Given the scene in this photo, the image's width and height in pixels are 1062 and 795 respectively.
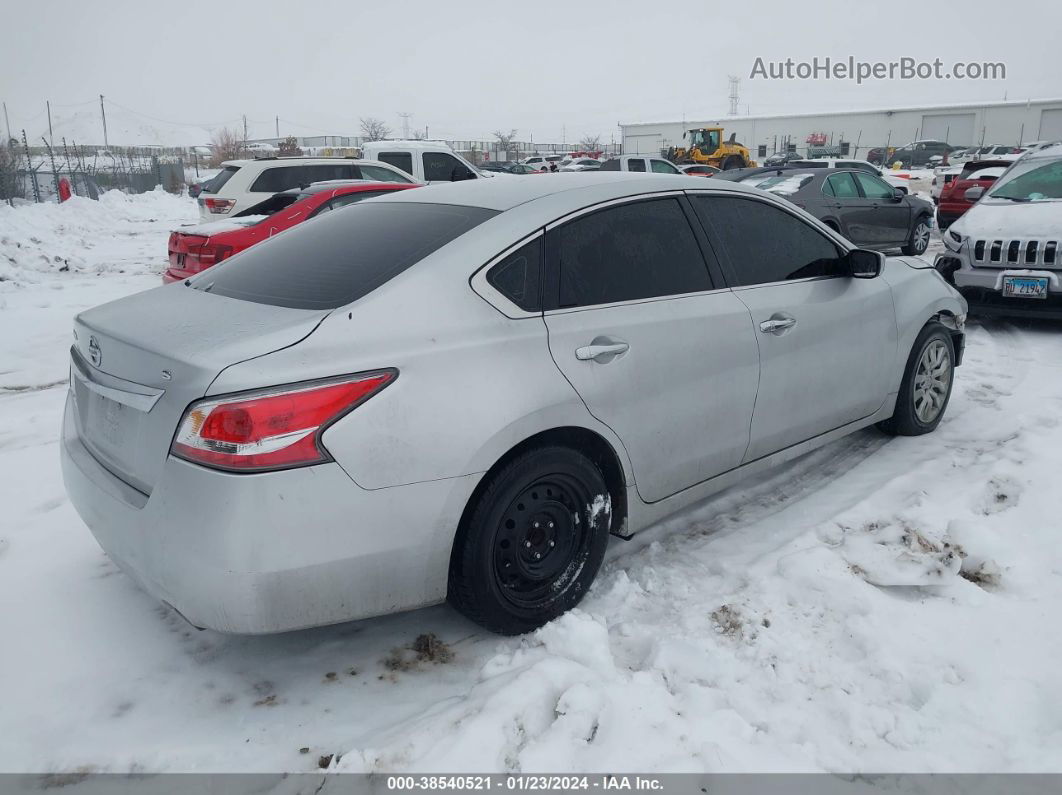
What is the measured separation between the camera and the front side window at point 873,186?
12.7m

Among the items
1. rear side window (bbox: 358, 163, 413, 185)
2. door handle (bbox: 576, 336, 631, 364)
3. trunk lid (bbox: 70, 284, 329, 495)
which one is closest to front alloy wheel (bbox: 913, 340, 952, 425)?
door handle (bbox: 576, 336, 631, 364)

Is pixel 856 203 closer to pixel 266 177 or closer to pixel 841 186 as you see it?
pixel 841 186

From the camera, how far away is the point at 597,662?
2.79 meters

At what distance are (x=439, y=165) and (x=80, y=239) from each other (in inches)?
300

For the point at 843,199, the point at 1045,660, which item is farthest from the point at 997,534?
the point at 843,199

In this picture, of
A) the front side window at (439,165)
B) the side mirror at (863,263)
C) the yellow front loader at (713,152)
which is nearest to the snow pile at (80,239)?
the front side window at (439,165)

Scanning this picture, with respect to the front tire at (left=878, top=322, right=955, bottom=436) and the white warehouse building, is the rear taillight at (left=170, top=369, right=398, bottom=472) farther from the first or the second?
the white warehouse building

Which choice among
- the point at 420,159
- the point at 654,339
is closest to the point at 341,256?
the point at 654,339

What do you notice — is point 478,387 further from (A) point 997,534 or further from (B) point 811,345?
(A) point 997,534

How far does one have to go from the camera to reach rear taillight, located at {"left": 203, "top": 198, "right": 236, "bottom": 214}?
492 inches

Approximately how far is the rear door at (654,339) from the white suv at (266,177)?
10252 mm

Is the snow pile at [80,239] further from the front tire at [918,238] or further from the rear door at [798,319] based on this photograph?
the front tire at [918,238]

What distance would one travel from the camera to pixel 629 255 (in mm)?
3283

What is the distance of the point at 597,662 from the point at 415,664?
655mm
